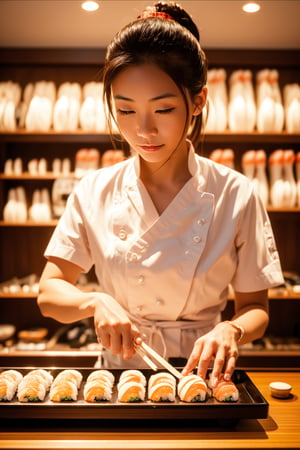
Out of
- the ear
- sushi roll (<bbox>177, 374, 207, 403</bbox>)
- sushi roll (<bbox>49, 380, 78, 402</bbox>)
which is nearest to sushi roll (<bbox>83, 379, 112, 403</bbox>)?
sushi roll (<bbox>49, 380, 78, 402</bbox>)

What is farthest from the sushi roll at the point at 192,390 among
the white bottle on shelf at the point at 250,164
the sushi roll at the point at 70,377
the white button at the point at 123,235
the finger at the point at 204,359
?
the white bottle on shelf at the point at 250,164

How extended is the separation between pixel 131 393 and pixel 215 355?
0.68ft

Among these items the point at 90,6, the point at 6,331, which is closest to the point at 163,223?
the point at 90,6

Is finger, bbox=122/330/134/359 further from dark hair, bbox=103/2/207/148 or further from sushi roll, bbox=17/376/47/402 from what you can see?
dark hair, bbox=103/2/207/148

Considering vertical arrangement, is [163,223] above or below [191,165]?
below

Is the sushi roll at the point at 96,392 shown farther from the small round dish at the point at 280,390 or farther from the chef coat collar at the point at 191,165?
the chef coat collar at the point at 191,165

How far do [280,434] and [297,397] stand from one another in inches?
11.2

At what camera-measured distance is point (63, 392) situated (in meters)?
1.09

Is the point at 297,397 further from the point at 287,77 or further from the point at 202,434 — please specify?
the point at 287,77

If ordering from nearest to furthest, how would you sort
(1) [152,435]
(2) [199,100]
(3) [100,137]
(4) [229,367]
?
(1) [152,435]
(4) [229,367]
(2) [199,100]
(3) [100,137]

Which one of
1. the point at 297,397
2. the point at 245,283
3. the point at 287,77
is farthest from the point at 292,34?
the point at 297,397

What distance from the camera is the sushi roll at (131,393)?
1.08 m

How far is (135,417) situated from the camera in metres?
1.05

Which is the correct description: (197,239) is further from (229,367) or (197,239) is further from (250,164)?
(250,164)
